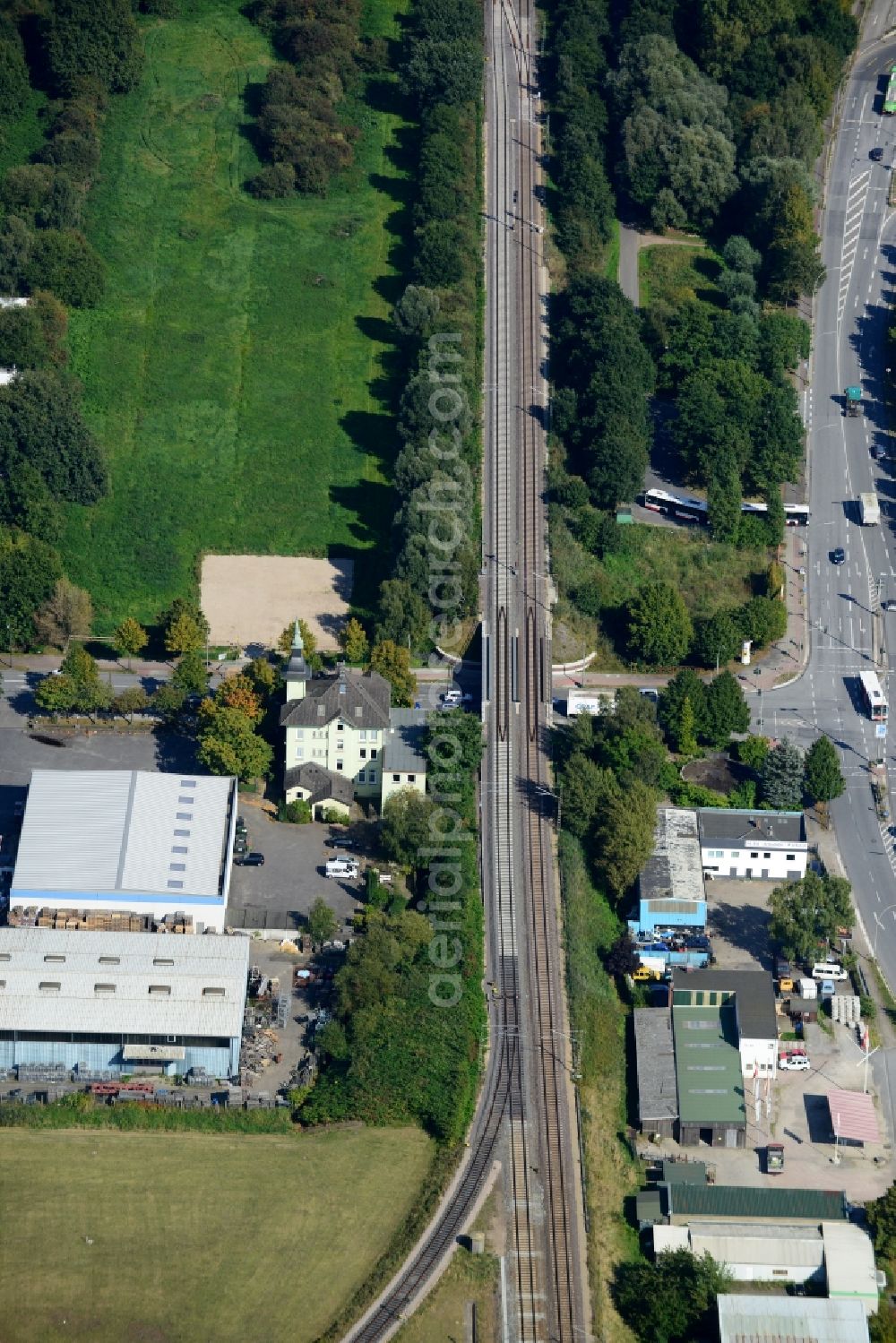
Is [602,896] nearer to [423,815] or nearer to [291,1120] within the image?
[423,815]

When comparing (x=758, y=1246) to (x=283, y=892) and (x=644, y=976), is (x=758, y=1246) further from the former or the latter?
(x=283, y=892)

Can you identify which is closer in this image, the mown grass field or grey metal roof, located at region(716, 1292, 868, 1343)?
the mown grass field

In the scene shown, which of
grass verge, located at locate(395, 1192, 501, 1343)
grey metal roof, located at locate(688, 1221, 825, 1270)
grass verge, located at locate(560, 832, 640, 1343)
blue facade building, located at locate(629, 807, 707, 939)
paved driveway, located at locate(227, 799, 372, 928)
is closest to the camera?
grass verge, located at locate(395, 1192, 501, 1343)

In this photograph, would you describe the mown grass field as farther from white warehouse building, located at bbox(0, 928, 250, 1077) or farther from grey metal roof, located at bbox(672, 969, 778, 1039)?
grey metal roof, located at bbox(672, 969, 778, 1039)

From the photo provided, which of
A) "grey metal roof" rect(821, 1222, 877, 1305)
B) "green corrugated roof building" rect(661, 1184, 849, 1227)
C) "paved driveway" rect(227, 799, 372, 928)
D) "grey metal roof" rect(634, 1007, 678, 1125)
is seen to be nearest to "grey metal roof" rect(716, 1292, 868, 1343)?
"grey metal roof" rect(821, 1222, 877, 1305)

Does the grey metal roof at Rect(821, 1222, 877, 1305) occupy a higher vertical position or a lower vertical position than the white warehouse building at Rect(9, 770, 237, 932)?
lower

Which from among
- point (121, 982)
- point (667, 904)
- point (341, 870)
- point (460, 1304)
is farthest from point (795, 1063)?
point (121, 982)

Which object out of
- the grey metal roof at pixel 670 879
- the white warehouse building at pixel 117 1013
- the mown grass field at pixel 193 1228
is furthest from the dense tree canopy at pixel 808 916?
the white warehouse building at pixel 117 1013
